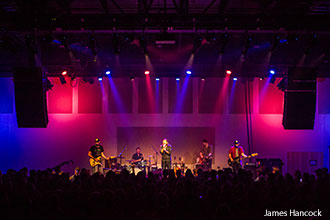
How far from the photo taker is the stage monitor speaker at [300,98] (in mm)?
10211

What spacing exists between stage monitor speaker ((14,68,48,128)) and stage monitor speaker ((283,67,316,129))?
8.68 metres

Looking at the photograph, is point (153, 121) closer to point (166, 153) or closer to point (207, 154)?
point (166, 153)

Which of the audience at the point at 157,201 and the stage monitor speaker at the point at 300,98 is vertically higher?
the stage monitor speaker at the point at 300,98

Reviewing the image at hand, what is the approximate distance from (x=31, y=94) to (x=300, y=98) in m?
9.53

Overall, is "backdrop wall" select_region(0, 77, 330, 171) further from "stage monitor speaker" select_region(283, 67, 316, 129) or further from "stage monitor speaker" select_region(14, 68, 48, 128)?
"stage monitor speaker" select_region(14, 68, 48, 128)

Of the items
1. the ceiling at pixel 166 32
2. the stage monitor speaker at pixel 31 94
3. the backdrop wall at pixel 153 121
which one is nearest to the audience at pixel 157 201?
the stage monitor speaker at pixel 31 94

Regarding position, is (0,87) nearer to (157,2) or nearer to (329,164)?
(157,2)

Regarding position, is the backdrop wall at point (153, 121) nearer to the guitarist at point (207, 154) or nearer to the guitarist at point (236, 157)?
the guitarist at point (207, 154)

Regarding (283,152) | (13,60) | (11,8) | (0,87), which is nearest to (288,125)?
(283,152)

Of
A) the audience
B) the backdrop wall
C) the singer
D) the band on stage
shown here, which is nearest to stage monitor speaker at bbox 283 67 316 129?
the band on stage

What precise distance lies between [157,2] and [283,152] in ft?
30.3

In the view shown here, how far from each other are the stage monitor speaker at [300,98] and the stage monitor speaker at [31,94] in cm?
868

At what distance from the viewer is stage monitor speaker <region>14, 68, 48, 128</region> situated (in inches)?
385

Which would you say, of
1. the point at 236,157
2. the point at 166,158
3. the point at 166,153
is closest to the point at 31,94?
the point at 166,153
